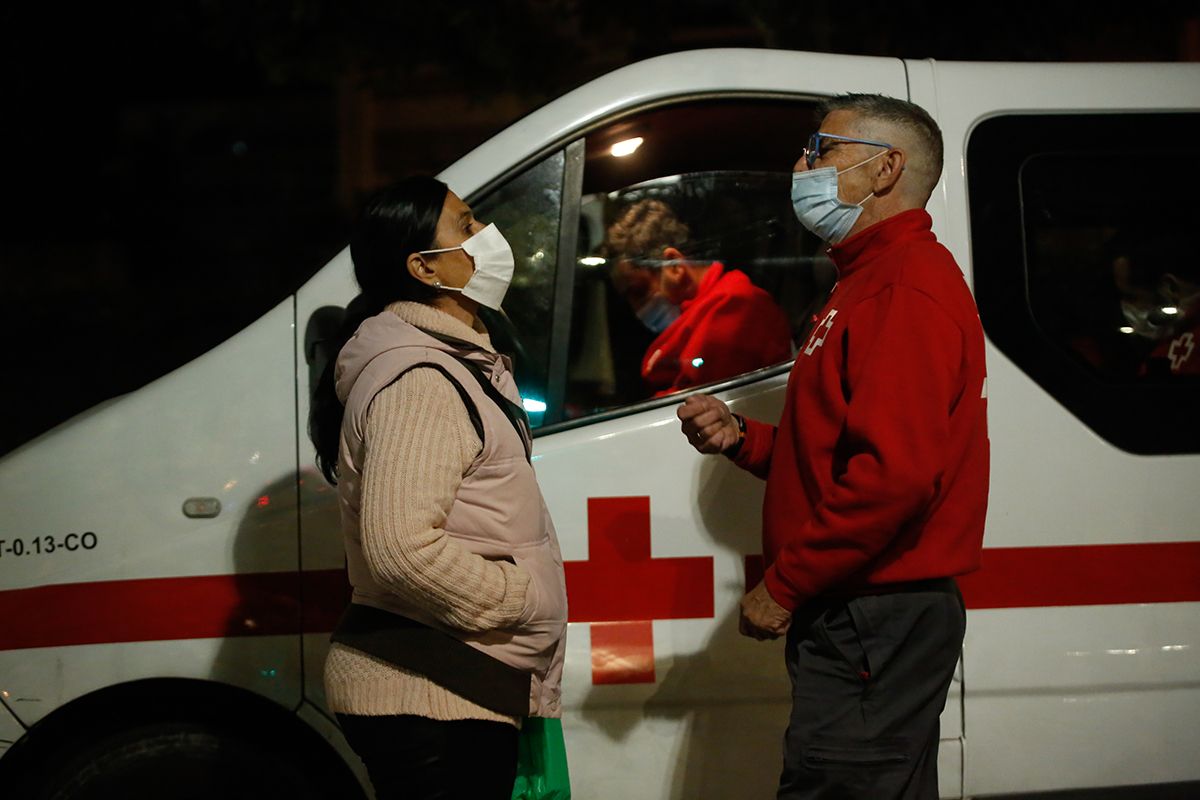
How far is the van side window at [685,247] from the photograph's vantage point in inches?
108

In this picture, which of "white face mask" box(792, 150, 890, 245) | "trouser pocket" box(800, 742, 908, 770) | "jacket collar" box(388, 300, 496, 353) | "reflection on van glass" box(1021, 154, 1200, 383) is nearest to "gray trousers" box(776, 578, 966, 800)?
"trouser pocket" box(800, 742, 908, 770)

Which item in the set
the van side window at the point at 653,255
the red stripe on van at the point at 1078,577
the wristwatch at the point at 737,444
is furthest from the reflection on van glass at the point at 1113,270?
the wristwatch at the point at 737,444

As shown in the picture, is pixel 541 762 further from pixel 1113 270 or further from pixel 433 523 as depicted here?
pixel 1113 270

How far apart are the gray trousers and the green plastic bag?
42 cm

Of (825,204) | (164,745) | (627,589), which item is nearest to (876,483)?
(825,204)

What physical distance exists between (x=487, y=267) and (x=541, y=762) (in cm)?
88

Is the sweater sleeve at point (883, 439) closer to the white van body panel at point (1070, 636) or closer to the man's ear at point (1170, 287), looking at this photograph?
the white van body panel at point (1070, 636)

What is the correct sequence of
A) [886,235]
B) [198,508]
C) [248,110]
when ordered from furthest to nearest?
[248,110], [198,508], [886,235]

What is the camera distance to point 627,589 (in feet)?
8.43

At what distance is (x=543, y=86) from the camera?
7.55 metres

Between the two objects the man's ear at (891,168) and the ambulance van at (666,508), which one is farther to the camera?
the ambulance van at (666,508)

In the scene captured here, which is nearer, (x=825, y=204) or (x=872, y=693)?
(x=872, y=693)

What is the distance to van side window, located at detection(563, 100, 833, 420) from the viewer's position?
2.73 meters

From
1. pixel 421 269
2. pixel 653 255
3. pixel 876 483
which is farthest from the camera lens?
pixel 653 255
